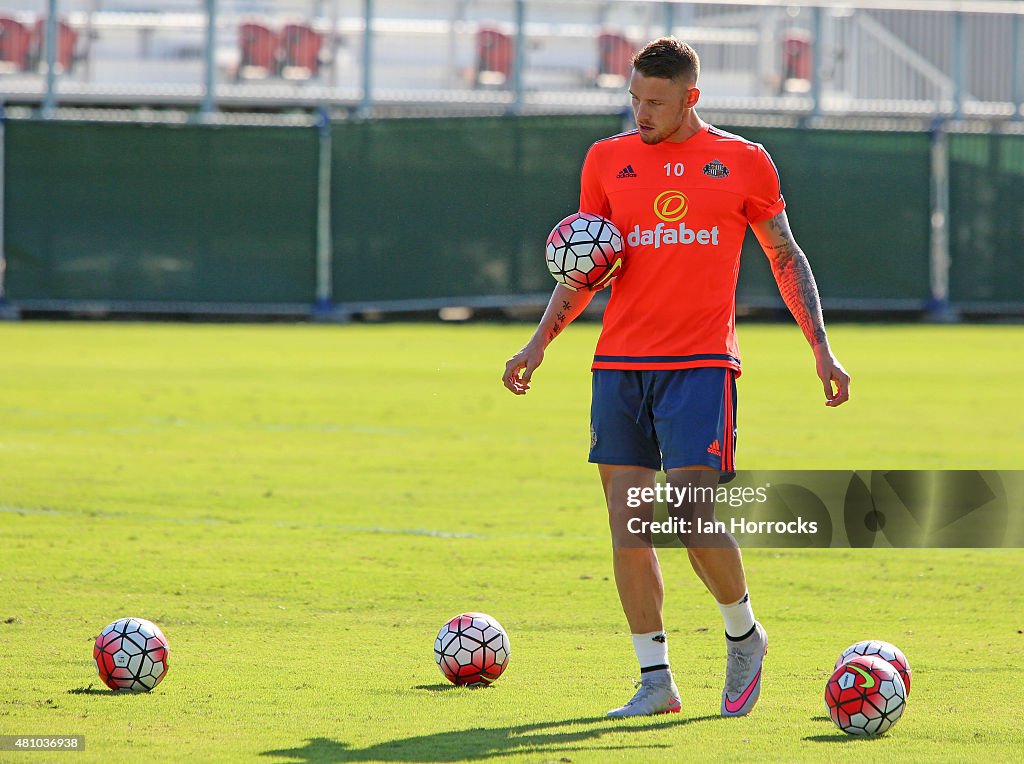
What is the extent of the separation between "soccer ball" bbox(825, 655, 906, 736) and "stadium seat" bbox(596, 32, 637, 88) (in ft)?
82.5

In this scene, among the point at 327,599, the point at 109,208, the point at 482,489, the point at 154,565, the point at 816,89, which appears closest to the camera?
the point at 327,599

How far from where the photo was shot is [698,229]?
19.0ft

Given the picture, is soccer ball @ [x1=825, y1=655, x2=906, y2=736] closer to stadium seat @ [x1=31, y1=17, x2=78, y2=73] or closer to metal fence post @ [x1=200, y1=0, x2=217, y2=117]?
Answer: metal fence post @ [x1=200, y1=0, x2=217, y2=117]

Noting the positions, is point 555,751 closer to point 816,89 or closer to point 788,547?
point 788,547

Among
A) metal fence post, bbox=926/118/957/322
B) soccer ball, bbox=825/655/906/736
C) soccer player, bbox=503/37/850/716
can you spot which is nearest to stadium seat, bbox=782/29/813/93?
metal fence post, bbox=926/118/957/322

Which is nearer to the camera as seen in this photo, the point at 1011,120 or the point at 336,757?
the point at 336,757

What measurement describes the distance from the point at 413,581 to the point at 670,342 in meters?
2.79

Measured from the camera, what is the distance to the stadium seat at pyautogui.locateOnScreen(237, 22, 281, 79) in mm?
28906

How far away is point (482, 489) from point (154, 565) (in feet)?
10.0

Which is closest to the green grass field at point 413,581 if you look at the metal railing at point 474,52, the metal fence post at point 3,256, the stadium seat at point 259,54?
the metal fence post at point 3,256

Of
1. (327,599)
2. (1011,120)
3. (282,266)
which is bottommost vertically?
(327,599)

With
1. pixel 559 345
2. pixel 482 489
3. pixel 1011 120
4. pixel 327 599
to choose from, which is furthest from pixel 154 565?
pixel 1011 120

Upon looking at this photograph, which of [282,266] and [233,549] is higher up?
[282,266]

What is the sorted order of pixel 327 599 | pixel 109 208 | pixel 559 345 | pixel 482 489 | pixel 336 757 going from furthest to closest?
pixel 109 208
pixel 559 345
pixel 482 489
pixel 327 599
pixel 336 757
